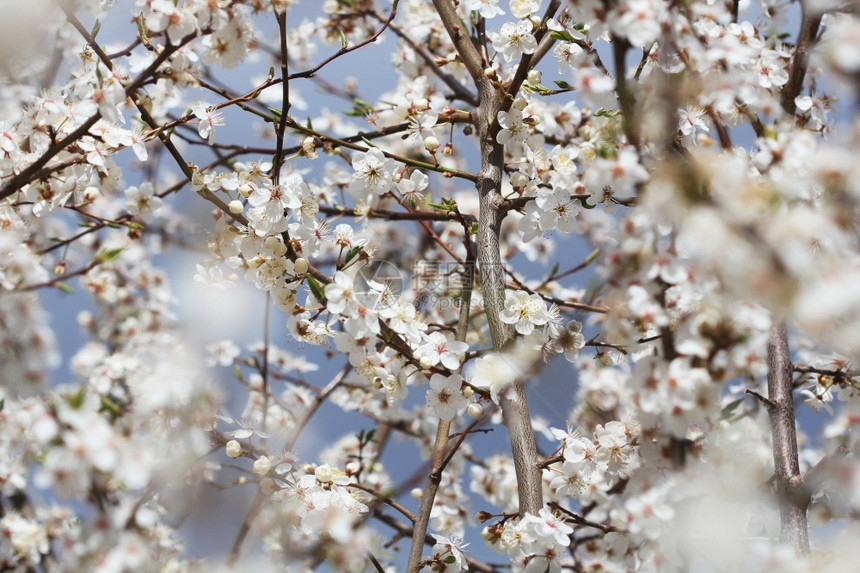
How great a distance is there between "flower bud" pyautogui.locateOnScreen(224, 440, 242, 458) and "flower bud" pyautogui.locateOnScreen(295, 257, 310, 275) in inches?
22.1

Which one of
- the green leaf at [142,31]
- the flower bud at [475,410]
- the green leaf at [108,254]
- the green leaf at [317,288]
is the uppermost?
the green leaf at [142,31]

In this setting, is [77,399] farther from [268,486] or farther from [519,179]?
[519,179]

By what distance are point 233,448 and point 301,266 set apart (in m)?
0.60

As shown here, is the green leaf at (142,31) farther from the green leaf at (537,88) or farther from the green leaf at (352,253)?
the green leaf at (537,88)

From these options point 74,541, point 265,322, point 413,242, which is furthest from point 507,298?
point 413,242

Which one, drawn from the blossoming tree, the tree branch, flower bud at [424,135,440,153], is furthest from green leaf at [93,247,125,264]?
the tree branch

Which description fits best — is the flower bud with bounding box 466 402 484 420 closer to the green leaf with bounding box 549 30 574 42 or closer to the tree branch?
the tree branch

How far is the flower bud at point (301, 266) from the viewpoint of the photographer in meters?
1.99

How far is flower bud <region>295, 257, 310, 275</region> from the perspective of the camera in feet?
6.54

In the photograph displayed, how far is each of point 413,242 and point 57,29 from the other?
125 inches

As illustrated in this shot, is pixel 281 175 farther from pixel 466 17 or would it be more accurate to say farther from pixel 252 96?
pixel 466 17

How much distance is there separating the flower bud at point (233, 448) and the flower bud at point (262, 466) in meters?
0.07

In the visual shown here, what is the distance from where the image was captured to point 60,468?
1.20 meters

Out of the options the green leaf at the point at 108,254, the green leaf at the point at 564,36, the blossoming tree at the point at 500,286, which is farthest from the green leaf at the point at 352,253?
the green leaf at the point at 564,36
